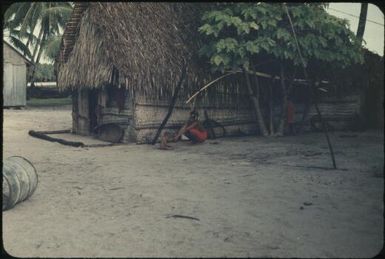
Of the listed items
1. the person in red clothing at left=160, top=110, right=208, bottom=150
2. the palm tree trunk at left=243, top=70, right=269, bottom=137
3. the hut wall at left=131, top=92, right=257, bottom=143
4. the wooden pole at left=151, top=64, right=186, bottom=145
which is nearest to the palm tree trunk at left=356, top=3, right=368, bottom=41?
the hut wall at left=131, top=92, right=257, bottom=143

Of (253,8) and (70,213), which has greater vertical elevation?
(253,8)

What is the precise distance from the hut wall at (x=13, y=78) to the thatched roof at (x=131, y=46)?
38.1 feet

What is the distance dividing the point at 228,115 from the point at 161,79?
286 cm

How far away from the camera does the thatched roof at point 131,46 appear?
11875 mm

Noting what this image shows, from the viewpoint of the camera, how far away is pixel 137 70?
11.8m

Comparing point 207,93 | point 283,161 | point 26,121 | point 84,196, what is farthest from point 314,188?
point 26,121

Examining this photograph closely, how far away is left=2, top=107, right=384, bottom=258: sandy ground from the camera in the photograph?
4320 mm

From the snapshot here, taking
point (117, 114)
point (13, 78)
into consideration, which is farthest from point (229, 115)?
point (13, 78)

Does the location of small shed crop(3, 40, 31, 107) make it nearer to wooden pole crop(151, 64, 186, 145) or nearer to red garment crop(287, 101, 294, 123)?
wooden pole crop(151, 64, 186, 145)

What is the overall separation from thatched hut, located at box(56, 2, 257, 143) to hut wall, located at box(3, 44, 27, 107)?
1119 centimetres

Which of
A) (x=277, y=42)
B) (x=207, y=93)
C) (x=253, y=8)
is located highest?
(x=253, y=8)

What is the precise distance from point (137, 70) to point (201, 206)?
673cm

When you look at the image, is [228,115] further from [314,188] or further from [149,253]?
[149,253]

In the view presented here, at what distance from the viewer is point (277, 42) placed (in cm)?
1203
